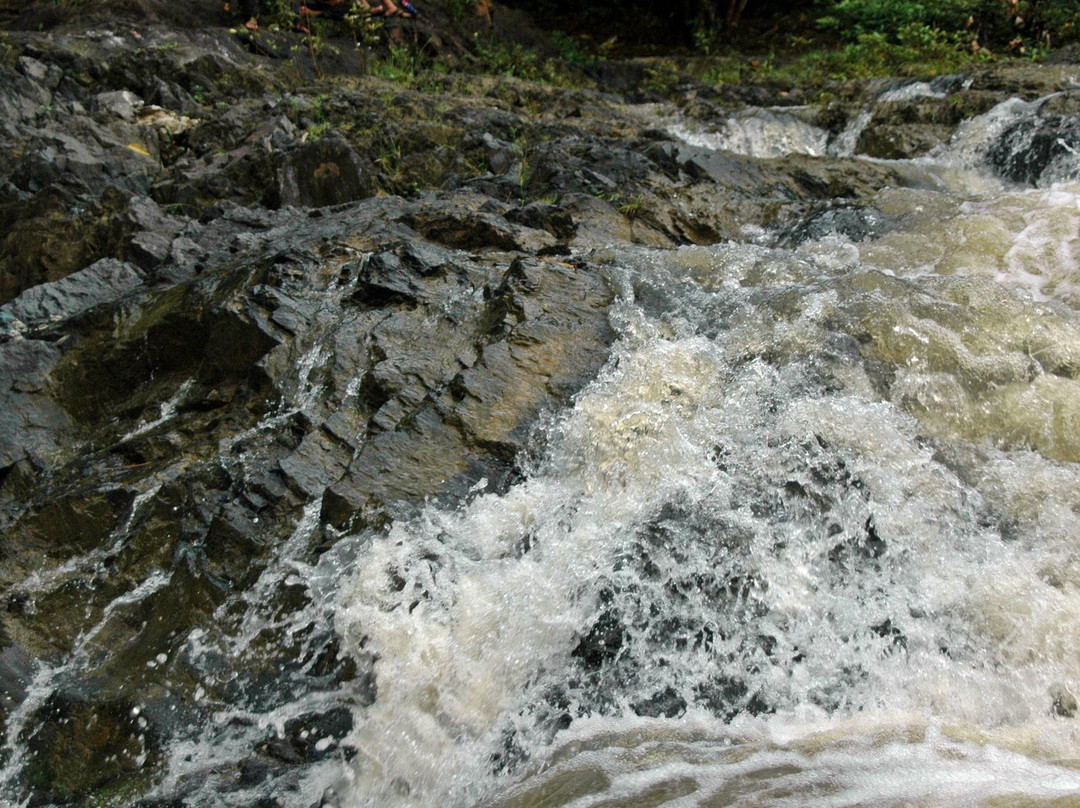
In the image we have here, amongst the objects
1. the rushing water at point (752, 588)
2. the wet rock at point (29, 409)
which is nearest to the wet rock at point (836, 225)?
the rushing water at point (752, 588)

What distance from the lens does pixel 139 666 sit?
3.29m

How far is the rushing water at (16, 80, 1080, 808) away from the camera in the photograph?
273 centimetres

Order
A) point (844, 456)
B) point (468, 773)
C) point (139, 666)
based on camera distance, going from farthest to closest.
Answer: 1. point (844, 456)
2. point (139, 666)
3. point (468, 773)

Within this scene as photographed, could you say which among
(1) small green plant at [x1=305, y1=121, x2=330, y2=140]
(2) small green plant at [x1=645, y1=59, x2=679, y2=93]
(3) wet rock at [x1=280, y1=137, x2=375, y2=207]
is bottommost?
(3) wet rock at [x1=280, y1=137, x2=375, y2=207]

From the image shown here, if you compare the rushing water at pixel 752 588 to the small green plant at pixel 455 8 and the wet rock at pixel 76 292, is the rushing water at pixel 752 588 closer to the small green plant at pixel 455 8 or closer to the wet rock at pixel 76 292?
the wet rock at pixel 76 292

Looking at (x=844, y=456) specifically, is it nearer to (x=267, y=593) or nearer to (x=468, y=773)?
(x=468, y=773)

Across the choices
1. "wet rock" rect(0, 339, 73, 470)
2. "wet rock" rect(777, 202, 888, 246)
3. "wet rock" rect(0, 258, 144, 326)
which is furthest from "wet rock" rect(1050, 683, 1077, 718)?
"wet rock" rect(0, 258, 144, 326)

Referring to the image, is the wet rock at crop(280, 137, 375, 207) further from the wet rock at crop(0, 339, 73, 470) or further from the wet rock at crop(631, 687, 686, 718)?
the wet rock at crop(631, 687, 686, 718)

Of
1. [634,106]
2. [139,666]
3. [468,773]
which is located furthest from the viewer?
[634,106]

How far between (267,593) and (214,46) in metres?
10.3

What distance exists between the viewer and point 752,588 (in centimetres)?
328

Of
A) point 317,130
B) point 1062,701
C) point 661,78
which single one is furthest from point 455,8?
point 1062,701

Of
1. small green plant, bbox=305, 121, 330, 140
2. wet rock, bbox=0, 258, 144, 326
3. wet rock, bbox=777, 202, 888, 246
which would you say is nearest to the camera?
wet rock, bbox=0, 258, 144, 326

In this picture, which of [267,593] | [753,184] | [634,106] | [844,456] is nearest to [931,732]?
[844,456]
